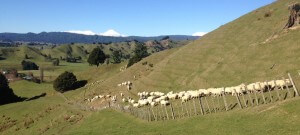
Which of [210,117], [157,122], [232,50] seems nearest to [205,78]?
[232,50]

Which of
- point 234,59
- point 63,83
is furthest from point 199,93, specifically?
point 63,83

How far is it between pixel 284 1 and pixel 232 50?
70.0 feet

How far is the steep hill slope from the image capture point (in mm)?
63156

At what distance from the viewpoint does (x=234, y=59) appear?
73125 millimetres

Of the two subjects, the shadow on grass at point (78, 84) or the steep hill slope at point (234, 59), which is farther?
the shadow on grass at point (78, 84)

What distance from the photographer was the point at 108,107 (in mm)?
67812

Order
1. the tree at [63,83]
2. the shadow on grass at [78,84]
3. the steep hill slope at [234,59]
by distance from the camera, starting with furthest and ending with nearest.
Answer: the shadow on grass at [78,84], the tree at [63,83], the steep hill slope at [234,59]

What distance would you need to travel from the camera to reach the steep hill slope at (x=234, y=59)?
63.2m

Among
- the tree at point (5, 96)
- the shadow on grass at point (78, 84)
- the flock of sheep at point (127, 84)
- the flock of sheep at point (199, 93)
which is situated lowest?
the tree at point (5, 96)

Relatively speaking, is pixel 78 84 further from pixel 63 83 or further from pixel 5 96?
pixel 5 96

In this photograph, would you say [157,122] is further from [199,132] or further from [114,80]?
[114,80]

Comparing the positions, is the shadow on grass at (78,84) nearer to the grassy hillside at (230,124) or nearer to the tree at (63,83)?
the tree at (63,83)

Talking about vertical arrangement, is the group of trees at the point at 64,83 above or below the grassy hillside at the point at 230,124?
below

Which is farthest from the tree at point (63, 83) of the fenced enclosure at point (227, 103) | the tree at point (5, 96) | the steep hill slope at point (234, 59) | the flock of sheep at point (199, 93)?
the fenced enclosure at point (227, 103)
